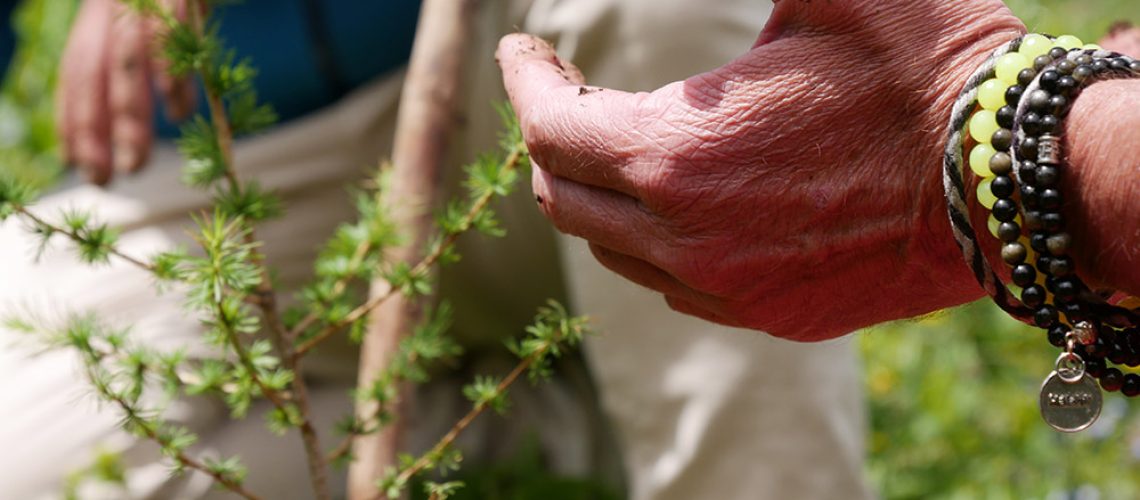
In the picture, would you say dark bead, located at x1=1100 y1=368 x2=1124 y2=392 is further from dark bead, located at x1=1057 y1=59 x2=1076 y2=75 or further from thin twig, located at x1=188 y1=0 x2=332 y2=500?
thin twig, located at x1=188 y1=0 x2=332 y2=500

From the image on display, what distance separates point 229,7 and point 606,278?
792 mm

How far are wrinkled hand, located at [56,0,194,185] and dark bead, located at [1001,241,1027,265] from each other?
45.7 inches

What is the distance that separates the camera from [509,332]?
1.87 metres

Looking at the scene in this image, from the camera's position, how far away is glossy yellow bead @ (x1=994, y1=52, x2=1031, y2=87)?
0.78m

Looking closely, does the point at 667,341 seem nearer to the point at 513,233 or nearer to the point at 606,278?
the point at 606,278

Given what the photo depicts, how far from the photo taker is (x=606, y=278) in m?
1.37

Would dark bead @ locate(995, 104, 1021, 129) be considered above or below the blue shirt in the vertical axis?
above

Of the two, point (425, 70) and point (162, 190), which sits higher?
point (425, 70)

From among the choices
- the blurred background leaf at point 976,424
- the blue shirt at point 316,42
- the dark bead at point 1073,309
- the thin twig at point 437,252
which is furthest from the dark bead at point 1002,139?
the blue shirt at point 316,42

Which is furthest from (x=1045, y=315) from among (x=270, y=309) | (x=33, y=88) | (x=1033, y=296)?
(x=33, y=88)

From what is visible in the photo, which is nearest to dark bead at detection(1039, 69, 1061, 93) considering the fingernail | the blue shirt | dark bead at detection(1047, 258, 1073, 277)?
dark bead at detection(1047, 258, 1073, 277)

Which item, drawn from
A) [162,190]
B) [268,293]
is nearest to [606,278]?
[268,293]

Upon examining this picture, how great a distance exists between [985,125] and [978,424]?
1.52 m

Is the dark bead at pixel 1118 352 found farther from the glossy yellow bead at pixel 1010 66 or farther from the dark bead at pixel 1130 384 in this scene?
the glossy yellow bead at pixel 1010 66
